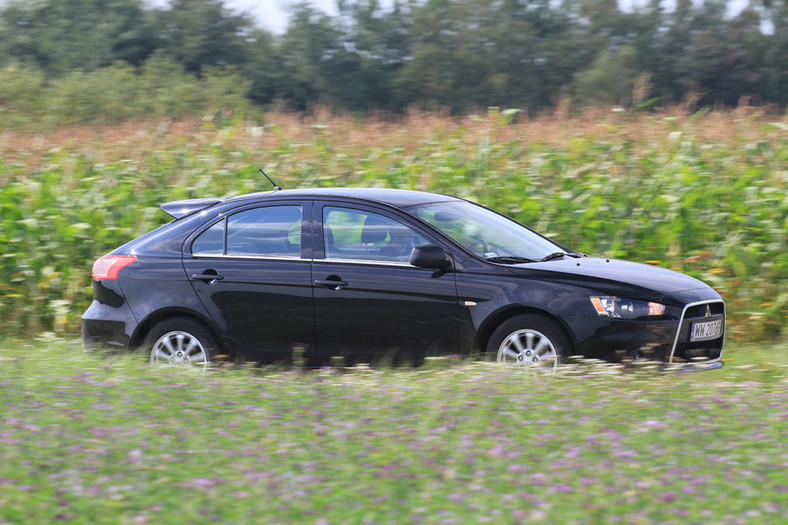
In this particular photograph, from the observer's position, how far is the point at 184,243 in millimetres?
8141

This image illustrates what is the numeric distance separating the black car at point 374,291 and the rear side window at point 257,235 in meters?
0.01

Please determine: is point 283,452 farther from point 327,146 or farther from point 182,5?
point 182,5

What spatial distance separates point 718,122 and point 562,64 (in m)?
42.8

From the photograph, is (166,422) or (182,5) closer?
(166,422)

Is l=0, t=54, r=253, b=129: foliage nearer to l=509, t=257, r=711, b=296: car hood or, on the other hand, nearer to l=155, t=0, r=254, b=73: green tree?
l=155, t=0, r=254, b=73: green tree

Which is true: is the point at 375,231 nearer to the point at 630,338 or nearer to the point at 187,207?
the point at 187,207

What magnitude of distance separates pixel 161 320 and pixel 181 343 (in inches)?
11.0

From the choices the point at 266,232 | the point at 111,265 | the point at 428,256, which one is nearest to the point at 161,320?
the point at 111,265

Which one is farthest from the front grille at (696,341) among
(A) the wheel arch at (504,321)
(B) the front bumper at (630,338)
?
(A) the wheel arch at (504,321)

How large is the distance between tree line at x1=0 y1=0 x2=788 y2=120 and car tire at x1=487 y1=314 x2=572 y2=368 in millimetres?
41979

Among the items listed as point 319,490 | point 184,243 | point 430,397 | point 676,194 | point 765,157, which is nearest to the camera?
point 319,490

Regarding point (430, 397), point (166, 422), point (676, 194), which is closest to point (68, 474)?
point (166, 422)

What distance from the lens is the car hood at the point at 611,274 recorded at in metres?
7.17

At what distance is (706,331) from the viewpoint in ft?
24.2
